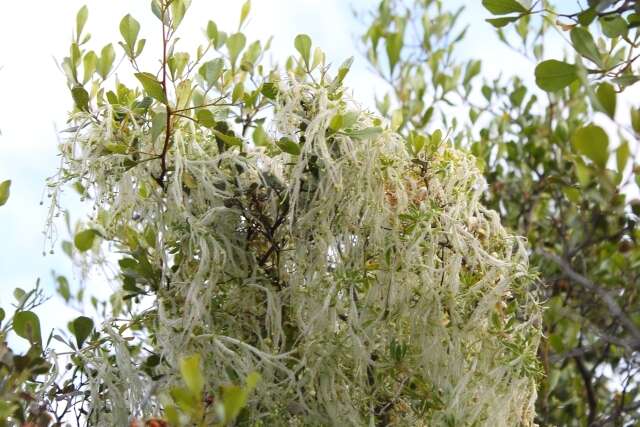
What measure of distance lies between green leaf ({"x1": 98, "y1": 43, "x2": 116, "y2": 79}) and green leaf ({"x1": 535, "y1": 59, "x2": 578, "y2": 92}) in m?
0.65

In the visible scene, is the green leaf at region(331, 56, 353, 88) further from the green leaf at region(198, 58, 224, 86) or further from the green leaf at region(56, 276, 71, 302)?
the green leaf at region(56, 276, 71, 302)

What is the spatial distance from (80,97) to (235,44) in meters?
0.39

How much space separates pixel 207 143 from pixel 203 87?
6.1 inches

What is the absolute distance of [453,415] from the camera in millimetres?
1124

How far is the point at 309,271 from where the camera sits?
1.19 meters

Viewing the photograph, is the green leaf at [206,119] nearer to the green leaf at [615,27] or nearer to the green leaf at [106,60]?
the green leaf at [106,60]

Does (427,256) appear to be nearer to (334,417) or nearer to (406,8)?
(334,417)

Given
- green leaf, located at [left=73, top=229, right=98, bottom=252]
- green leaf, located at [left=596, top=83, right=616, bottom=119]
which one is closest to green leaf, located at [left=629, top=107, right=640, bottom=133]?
green leaf, located at [left=596, top=83, right=616, bottom=119]

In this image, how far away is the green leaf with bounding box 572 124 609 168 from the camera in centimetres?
85

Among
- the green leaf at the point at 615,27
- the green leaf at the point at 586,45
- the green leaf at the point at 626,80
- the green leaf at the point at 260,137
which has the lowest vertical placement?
the green leaf at the point at 626,80

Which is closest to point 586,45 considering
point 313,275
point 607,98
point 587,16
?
point 587,16

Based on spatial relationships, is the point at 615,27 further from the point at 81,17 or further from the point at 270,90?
the point at 81,17

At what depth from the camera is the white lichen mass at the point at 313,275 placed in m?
1.16

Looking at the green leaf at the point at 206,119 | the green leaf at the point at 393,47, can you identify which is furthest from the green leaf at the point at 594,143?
the green leaf at the point at 393,47
